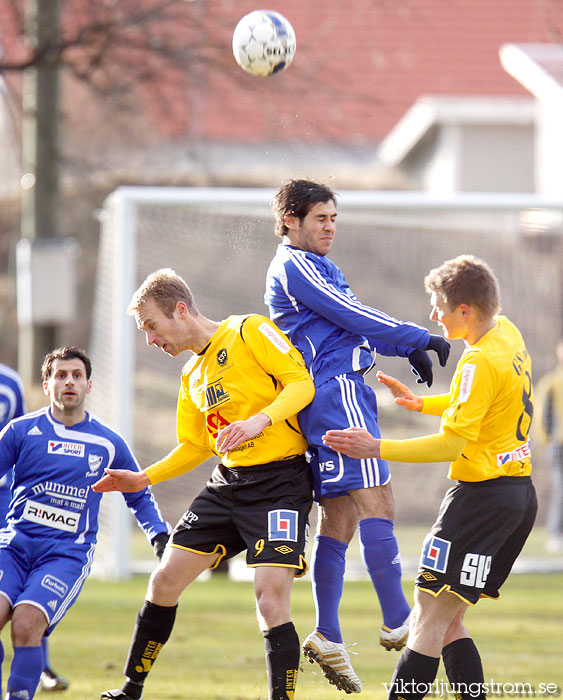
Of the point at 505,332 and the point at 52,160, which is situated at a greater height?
the point at 52,160

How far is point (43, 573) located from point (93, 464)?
1.80ft

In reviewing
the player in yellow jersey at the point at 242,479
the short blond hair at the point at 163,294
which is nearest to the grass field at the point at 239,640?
the player in yellow jersey at the point at 242,479

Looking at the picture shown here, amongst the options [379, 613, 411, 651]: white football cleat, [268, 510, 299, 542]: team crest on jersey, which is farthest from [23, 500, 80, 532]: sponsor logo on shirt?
[379, 613, 411, 651]: white football cleat

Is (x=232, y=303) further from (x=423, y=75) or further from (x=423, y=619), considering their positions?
(x=423, y=75)

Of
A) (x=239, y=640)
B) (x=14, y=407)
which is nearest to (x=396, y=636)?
(x=14, y=407)

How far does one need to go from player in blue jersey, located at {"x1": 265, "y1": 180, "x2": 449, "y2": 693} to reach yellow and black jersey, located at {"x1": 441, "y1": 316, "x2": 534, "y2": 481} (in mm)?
269

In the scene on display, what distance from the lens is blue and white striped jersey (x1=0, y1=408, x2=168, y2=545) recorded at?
17.0 feet

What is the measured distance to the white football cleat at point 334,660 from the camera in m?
5.02

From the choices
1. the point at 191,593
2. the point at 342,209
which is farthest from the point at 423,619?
the point at 342,209

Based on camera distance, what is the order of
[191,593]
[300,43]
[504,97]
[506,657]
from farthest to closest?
[504,97] → [300,43] → [191,593] → [506,657]

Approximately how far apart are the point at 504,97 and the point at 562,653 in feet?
53.3

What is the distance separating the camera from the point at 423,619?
4777mm

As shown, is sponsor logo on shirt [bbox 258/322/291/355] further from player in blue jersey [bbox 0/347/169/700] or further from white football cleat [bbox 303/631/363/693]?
white football cleat [bbox 303/631/363/693]

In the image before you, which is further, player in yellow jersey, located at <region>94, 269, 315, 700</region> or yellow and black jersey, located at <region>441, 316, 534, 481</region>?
player in yellow jersey, located at <region>94, 269, 315, 700</region>
